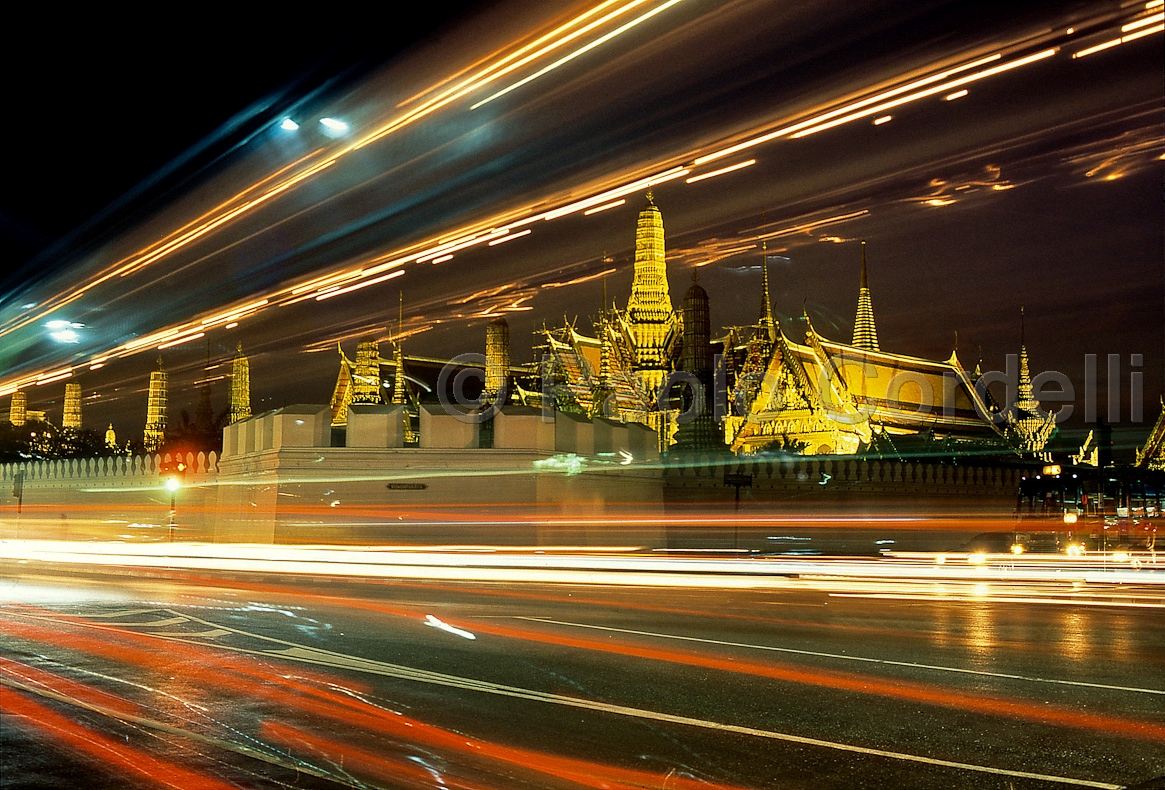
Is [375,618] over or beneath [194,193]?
beneath

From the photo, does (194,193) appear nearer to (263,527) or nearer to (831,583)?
(263,527)

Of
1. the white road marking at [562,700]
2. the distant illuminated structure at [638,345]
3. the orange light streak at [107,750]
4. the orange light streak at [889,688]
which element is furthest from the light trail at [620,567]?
the distant illuminated structure at [638,345]

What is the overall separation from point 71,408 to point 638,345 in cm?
8062

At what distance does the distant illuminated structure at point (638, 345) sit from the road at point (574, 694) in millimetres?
42355

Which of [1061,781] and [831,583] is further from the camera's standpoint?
[831,583]

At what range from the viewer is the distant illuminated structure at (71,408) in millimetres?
110306

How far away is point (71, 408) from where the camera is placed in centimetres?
11731

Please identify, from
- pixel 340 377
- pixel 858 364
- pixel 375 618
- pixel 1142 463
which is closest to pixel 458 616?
pixel 375 618

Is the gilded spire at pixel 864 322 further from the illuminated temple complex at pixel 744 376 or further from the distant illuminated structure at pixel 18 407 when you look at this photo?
the distant illuminated structure at pixel 18 407

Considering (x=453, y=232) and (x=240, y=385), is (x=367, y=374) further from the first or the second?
(x=453, y=232)

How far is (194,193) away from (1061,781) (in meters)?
18.5

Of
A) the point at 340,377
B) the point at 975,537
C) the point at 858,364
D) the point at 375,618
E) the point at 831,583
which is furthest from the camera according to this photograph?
the point at 340,377

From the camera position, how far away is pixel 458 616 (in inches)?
489

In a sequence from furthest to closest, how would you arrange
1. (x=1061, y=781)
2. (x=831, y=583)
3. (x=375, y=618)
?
1. (x=831, y=583)
2. (x=375, y=618)
3. (x=1061, y=781)
